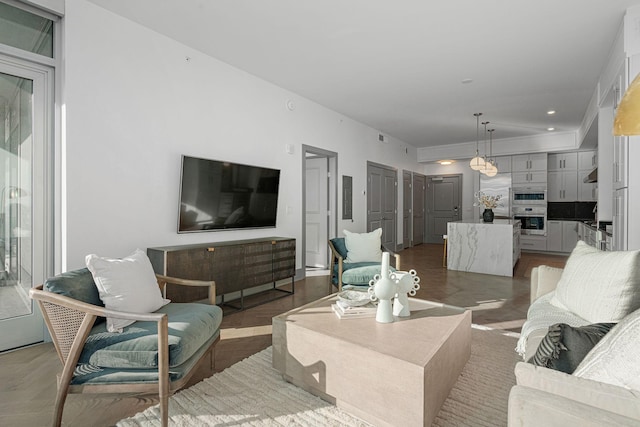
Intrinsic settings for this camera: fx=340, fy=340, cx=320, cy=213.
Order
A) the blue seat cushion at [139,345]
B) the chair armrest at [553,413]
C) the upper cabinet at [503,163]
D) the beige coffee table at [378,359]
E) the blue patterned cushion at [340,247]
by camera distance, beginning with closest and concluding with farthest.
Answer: the chair armrest at [553,413]
the beige coffee table at [378,359]
the blue seat cushion at [139,345]
the blue patterned cushion at [340,247]
the upper cabinet at [503,163]

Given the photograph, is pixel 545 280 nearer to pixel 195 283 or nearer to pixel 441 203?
pixel 195 283

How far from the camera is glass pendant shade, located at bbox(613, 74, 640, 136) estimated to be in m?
1.33

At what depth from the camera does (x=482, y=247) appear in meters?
5.82

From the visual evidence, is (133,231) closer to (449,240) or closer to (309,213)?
(309,213)

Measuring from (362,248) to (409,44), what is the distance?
7.76 ft

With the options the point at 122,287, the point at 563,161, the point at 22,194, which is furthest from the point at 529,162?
the point at 22,194

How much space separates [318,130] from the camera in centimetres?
568

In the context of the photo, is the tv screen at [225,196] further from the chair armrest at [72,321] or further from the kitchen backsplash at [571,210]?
the kitchen backsplash at [571,210]

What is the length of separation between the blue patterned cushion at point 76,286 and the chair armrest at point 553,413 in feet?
7.00

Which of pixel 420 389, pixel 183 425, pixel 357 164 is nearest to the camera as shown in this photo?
pixel 420 389

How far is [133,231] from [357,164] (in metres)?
4.49

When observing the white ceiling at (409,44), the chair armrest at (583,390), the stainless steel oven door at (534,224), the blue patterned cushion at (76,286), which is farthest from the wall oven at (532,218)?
the blue patterned cushion at (76,286)

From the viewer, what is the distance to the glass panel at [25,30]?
2623 mm

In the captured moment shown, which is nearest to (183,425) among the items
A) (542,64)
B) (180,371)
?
(180,371)
